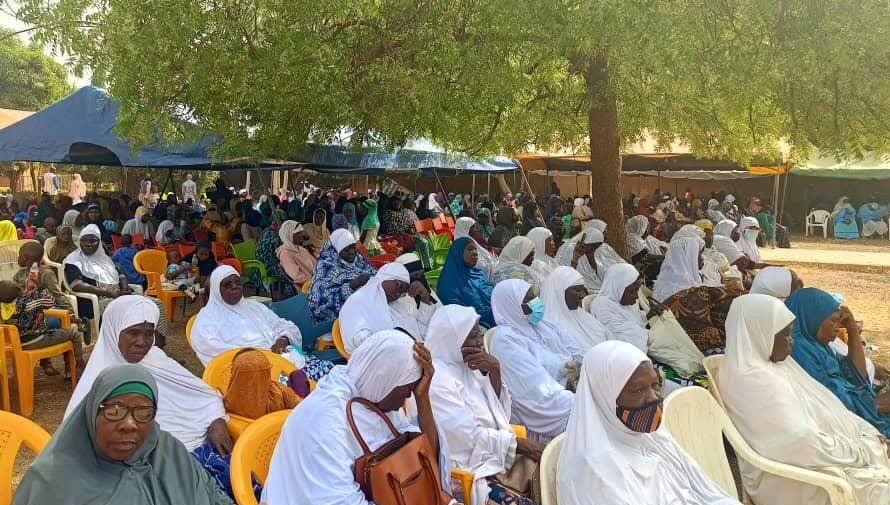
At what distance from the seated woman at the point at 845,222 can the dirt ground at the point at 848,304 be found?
2.26ft

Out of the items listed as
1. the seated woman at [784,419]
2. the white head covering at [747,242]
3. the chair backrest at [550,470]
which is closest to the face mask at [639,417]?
the chair backrest at [550,470]

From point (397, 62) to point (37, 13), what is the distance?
278 centimetres

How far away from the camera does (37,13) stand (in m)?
5.48

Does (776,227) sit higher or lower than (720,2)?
lower

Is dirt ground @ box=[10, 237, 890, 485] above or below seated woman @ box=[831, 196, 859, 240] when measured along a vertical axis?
below

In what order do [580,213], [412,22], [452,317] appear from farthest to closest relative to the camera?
[580,213], [412,22], [452,317]

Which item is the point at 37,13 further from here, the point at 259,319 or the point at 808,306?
the point at 808,306

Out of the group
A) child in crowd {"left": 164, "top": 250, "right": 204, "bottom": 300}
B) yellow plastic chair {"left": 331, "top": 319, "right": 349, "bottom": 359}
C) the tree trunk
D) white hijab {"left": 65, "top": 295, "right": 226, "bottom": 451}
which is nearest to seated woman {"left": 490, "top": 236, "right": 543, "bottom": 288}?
the tree trunk

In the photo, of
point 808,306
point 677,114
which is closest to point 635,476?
point 808,306

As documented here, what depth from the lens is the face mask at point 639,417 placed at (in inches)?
112

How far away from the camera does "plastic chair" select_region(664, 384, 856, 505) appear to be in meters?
3.50

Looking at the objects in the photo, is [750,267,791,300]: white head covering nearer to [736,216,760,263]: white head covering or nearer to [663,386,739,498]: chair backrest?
[663,386,739,498]: chair backrest

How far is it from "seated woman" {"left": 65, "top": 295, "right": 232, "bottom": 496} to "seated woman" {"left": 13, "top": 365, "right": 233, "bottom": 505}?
1.04m

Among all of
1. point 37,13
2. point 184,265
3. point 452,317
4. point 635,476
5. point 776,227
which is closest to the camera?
point 635,476
